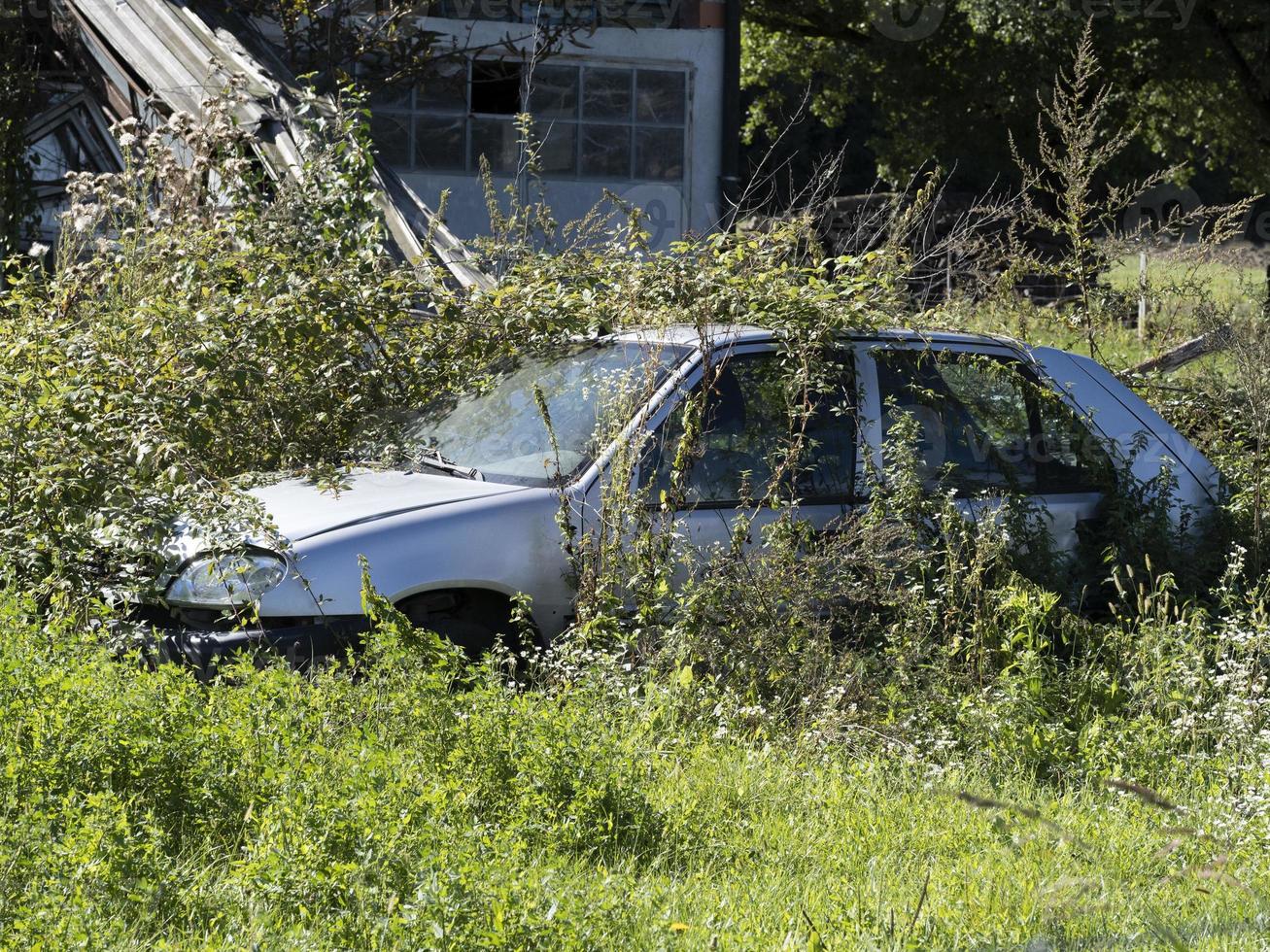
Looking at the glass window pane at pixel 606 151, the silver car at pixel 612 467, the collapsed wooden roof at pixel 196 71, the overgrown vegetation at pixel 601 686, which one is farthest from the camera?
the glass window pane at pixel 606 151

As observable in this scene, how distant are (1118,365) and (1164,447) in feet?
10.1

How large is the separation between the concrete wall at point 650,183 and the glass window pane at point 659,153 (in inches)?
4.1

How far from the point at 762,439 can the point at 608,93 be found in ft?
35.7

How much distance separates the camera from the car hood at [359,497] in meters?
4.99

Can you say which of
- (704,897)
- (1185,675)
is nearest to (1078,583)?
(1185,675)

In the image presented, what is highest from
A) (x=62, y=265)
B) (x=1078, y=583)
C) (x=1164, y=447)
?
(x=62, y=265)

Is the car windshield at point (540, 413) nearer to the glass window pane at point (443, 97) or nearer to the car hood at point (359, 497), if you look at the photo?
the car hood at point (359, 497)

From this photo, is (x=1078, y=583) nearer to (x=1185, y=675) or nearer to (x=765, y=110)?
(x=1185, y=675)

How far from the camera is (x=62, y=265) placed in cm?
754

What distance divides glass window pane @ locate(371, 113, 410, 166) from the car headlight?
11.0m

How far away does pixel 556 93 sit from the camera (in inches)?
617

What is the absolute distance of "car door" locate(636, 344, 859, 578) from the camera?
17.6 ft

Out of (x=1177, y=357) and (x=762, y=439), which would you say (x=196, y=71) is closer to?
(x=762, y=439)

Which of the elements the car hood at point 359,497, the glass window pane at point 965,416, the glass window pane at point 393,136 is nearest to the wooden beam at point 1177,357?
the glass window pane at point 965,416
